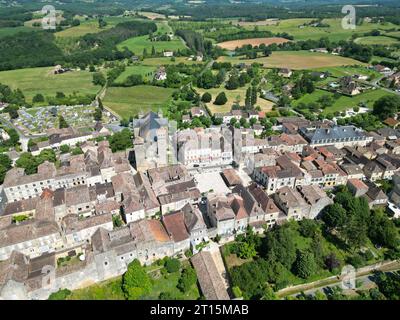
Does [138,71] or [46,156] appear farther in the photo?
[138,71]

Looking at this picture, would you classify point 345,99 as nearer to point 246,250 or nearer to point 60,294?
point 246,250

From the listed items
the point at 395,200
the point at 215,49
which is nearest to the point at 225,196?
the point at 395,200

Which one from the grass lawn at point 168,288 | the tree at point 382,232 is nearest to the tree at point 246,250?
the grass lawn at point 168,288

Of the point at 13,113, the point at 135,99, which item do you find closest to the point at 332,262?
the point at 135,99

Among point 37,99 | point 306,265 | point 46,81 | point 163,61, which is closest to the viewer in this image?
point 306,265

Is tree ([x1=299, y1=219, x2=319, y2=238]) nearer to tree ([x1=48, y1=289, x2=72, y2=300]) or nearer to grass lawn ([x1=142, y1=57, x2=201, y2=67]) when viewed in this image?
tree ([x1=48, y1=289, x2=72, y2=300])

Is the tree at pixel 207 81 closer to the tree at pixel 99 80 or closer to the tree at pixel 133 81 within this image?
the tree at pixel 133 81

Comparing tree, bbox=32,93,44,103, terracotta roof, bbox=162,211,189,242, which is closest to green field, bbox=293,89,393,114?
terracotta roof, bbox=162,211,189,242

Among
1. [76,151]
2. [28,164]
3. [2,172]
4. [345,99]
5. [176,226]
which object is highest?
[345,99]
